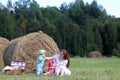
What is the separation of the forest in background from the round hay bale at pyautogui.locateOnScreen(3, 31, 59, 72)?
41464 mm

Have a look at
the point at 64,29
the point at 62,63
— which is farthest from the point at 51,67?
the point at 64,29

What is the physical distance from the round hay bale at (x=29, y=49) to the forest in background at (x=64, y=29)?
41.5 metres

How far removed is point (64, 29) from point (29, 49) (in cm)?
5460

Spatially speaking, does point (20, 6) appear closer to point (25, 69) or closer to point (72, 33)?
point (72, 33)

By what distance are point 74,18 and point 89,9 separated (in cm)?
468

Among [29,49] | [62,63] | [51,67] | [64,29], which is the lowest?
[51,67]

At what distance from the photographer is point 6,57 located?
18125 mm

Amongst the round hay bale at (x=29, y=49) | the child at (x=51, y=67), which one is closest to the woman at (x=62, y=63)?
the child at (x=51, y=67)

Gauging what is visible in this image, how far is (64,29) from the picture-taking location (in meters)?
72.6

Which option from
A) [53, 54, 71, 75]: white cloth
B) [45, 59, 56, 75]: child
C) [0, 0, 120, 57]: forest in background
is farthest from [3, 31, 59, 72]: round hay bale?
[0, 0, 120, 57]: forest in background

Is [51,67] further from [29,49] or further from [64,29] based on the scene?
[64,29]

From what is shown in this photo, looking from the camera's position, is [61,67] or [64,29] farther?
[64,29]

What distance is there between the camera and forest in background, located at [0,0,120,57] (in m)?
66.8

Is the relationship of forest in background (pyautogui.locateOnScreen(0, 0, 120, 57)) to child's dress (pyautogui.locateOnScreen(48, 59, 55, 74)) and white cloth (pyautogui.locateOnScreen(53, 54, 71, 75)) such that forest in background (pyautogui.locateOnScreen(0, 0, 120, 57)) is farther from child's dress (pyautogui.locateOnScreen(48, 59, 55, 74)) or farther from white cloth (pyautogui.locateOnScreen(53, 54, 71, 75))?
white cloth (pyautogui.locateOnScreen(53, 54, 71, 75))
